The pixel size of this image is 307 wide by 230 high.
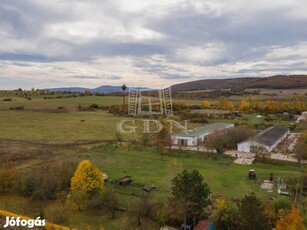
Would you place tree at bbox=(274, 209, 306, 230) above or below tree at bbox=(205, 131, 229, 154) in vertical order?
below

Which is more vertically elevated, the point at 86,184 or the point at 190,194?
the point at 190,194

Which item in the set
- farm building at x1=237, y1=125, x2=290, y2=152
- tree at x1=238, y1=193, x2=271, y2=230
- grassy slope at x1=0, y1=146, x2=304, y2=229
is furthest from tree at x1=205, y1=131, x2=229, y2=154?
tree at x1=238, y1=193, x2=271, y2=230

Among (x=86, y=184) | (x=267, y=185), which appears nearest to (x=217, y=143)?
(x=267, y=185)

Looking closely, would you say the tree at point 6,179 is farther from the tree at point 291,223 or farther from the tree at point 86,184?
the tree at point 291,223

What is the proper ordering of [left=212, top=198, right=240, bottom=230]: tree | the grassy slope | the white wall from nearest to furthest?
[left=212, top=198, right=240, bottom=230]: tree
the grassy slope
the white wall

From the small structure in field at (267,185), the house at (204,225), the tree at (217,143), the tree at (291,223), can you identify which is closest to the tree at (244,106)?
the tree at (217,143)

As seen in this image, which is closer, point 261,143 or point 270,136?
point 261,143

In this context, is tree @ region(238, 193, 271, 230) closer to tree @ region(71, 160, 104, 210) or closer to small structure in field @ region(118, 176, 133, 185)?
tree @ region(71, 160, 104, 210)

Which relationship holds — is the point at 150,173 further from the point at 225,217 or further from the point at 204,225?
the point at 225,217

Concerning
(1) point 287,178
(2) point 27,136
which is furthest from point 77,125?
(1) point 287,178

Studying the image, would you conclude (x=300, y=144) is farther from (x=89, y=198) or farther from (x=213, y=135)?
(x=89, y=198)
